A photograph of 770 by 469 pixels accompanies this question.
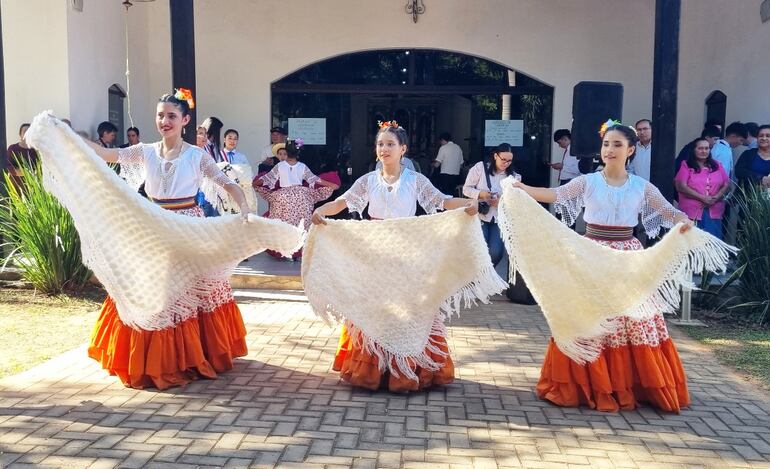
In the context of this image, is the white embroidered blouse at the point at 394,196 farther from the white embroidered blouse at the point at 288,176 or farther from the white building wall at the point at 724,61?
the white building wall at the point at 724,61

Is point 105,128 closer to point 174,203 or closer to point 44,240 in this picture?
point 44,240

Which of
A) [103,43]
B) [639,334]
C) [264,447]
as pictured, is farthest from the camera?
[103,43]

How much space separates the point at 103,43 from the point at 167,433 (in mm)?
8188

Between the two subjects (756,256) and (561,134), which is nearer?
(756,256)

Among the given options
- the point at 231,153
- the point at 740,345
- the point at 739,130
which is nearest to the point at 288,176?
the point at 231,153

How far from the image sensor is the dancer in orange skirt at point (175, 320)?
174 inches

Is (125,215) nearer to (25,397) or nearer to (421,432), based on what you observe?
(25,397)

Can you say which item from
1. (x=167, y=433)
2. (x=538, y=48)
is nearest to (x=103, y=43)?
(x=538, y=48)

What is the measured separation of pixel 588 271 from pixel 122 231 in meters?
2.86

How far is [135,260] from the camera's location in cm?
428

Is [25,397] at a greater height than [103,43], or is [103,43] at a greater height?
[103,43]

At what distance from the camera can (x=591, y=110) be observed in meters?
7.25

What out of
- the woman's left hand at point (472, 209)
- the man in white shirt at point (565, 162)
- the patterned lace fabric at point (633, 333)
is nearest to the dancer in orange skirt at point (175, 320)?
the woman's left hand at point (472, 209)

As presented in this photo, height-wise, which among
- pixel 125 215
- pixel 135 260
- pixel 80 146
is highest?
pixel 80 146
